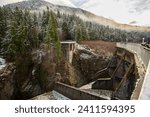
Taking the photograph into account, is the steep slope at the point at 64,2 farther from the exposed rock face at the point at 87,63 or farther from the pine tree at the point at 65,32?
the exposed rock face at the point at 87,63

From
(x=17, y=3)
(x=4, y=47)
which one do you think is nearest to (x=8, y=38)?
(x=4, y=47)

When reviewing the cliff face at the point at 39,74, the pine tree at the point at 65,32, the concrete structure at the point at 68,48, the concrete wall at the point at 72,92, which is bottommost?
the concrete wall at the point at 72,92

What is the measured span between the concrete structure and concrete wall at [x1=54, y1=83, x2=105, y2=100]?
0.33 meters

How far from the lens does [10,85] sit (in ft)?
13.7

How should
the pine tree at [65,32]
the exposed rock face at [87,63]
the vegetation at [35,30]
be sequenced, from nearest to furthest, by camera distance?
1. the vegetation at [35,30]
2. the pine tree at [65,32]
3. the exposed rock face at [87,63]

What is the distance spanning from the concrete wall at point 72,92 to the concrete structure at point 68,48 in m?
0.33

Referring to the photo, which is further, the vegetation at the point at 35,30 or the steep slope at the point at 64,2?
the steep slope at the point at 64,2

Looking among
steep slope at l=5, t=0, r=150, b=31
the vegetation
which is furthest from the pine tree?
steep slope at l=5, t=0, r=150, b=31

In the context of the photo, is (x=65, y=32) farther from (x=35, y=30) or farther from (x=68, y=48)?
(x=35, y=30)

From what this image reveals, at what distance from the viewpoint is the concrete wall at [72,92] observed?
3922 millimetres

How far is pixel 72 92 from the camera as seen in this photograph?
4.27 metres

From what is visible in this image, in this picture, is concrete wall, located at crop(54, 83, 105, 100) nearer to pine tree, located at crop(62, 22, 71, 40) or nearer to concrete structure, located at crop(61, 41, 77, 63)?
concrete structure, located at crop(61, 41, 77, 63)

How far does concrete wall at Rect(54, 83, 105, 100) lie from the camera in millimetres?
3922

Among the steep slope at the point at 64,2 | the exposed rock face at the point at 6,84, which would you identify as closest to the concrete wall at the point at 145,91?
the steep slope at the point at 64,2
